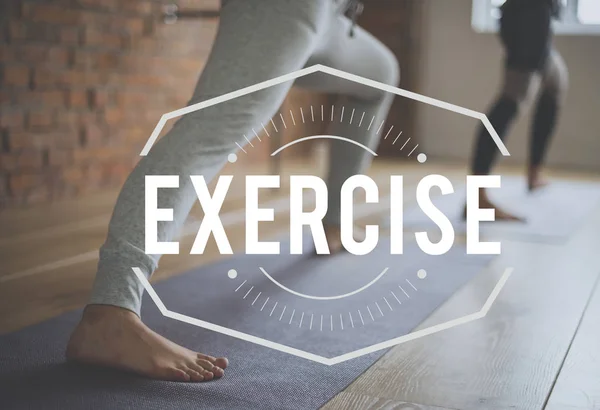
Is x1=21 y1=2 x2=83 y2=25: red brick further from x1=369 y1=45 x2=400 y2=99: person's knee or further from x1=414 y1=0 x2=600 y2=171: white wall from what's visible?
x1=414 y1=0 x2=600 y2=171: white wall

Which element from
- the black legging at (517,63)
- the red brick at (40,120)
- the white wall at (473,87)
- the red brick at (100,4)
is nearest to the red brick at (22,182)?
the red brick at (40,120)

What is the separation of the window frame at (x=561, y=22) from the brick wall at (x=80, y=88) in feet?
7.30

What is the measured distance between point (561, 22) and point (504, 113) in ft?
8.29

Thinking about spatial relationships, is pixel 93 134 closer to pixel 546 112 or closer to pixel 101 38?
pixel 101 38

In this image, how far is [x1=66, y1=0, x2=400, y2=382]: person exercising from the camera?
0.97m

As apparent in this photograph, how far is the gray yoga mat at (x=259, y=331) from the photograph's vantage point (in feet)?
2.99

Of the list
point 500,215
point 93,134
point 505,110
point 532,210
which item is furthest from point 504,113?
point 93,134

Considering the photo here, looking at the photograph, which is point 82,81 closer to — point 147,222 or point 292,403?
point 147,222

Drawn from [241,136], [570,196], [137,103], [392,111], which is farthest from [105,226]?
[392,111]

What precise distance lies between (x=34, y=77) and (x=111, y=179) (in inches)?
21.8

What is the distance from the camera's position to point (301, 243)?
197 cm

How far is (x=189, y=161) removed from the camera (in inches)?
39.9

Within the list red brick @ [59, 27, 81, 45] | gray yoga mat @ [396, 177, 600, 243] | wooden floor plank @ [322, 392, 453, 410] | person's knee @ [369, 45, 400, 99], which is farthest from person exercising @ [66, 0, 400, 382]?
red brick @ [59, 27, 81, 45]

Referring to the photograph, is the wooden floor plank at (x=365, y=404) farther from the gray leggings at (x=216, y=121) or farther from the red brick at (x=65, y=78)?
the red brick at (x=65, y=78)
